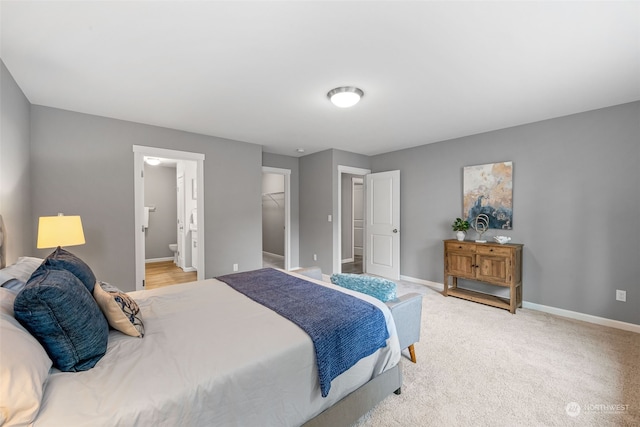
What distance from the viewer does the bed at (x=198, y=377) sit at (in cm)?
92

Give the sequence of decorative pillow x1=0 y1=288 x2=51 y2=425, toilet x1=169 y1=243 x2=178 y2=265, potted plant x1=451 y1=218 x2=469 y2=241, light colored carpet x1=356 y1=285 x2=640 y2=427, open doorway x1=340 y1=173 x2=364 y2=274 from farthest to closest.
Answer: open doorway x1=340 y1=173 x2=364 y2=274 < toilet x1=169 y1=243 x2=178 y2=265 < potted plant x1=451 y1=218 x2=469 y2=241 < light colored carpet x1=356 y1=285 x2=640 y2=427 < decorative pillow x1=0 y1=288 x2=51 y2=425

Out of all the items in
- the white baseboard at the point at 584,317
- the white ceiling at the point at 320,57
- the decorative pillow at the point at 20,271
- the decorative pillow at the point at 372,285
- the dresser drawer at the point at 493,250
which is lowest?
the white baseboard at the point at 584,317

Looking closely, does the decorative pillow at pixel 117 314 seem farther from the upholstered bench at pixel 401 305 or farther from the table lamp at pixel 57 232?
the upholstered bench at pixel 401 305

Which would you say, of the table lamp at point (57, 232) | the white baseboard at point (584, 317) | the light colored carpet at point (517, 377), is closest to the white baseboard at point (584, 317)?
the white baseboard at point (584, 317)

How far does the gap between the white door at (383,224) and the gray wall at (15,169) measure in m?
4.72

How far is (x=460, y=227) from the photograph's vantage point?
156 inches

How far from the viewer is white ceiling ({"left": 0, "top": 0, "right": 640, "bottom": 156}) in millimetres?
1578

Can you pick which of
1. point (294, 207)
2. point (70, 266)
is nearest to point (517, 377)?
point (70, 266)

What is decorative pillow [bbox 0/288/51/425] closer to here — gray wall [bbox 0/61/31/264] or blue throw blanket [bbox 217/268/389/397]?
blue throw blanket [bbox 217/268/389/397]

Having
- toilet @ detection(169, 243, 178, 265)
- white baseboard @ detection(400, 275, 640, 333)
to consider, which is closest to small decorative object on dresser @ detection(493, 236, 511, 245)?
white baseboard @ detection(400, 275, 640, 333)

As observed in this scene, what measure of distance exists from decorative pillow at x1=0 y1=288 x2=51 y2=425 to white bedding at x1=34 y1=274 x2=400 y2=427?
63 millimetres

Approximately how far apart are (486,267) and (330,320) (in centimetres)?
290

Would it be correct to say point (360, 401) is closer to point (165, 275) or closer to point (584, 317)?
point (584, 317)

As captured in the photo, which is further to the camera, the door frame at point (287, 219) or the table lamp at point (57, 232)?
the door frame at point (287, 219)
